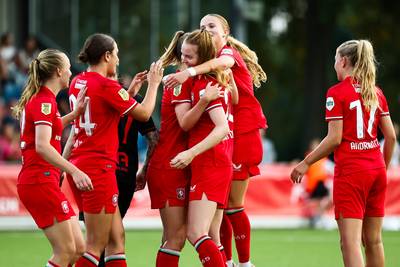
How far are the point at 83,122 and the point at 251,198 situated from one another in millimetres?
10133

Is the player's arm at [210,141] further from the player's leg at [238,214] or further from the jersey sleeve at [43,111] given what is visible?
the player's leg at [238,214]

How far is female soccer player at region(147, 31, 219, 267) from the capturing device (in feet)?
28.4

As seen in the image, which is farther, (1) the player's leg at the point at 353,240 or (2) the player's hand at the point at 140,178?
(2) the player's hand at the point at 140,178

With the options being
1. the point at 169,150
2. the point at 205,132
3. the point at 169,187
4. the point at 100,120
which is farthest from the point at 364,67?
the point at 100,120

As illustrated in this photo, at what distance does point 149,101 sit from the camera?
8.44 metres

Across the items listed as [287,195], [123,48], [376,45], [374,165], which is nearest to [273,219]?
[287,195]

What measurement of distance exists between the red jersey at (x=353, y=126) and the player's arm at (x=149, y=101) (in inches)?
55.6

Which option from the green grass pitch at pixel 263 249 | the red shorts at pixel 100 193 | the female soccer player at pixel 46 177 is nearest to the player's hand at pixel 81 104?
the female soccer player at pixel 46 177

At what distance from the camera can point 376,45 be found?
3300 cm

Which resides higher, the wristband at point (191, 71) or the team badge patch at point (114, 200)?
the wristband at point (191, 71)

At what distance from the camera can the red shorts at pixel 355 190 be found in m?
8.53

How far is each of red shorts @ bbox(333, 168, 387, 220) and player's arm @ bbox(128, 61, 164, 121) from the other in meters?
1.65

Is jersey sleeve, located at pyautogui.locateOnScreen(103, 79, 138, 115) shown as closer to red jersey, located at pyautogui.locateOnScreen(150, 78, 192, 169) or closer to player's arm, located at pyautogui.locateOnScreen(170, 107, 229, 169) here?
red jersey, located at pyautogui.locateOnScreen(150, 78, 192, 169)

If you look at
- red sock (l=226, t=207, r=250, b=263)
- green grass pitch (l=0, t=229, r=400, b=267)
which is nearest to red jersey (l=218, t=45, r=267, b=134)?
red sock (l=226, t=207, r=250, b=263)
